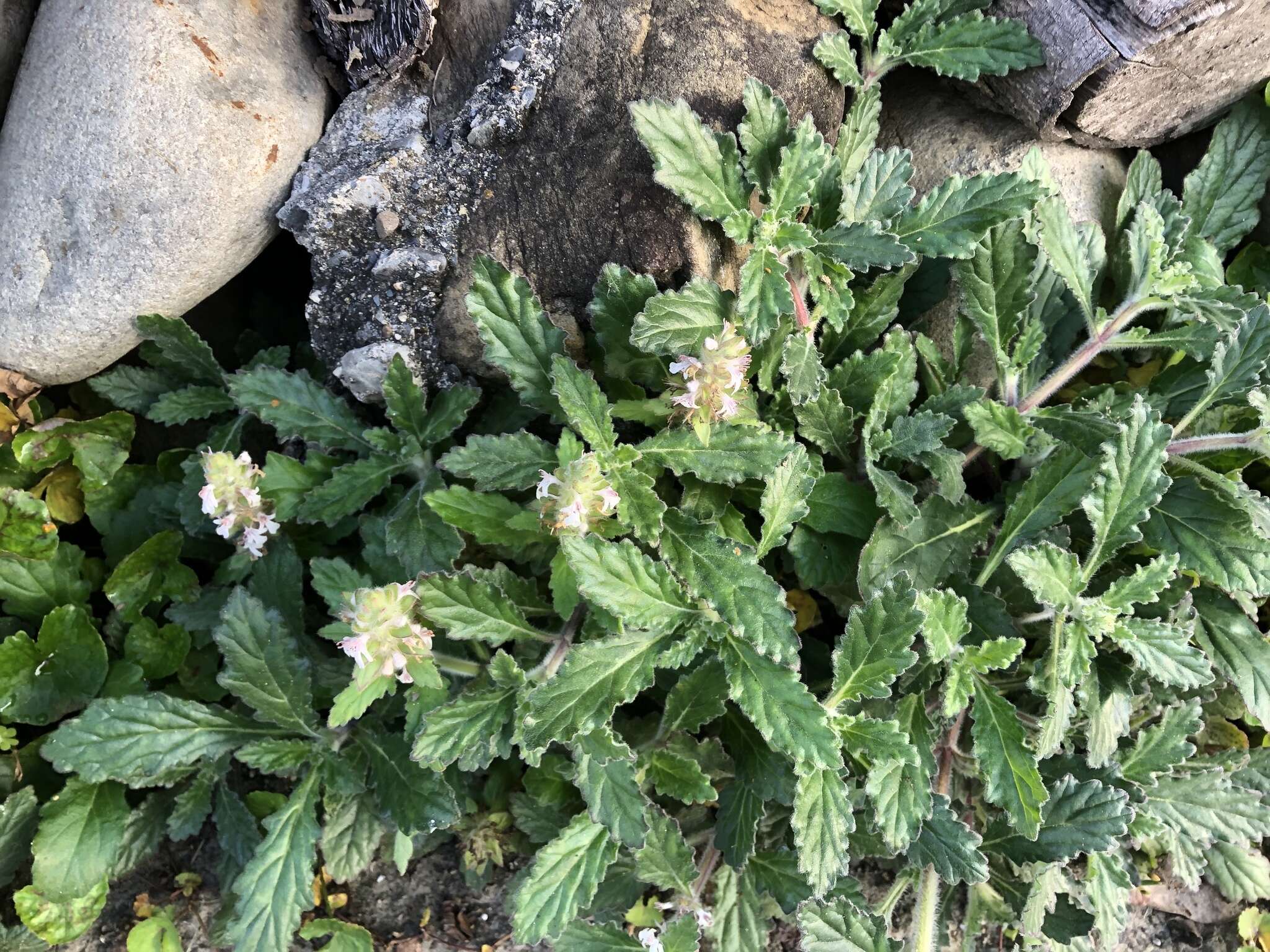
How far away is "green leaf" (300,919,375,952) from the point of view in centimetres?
234

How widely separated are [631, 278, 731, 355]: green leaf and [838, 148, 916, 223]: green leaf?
346 mm

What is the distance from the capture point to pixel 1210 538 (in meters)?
1.92

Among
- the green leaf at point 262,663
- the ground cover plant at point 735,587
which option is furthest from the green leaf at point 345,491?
the green leaf at point 262,663

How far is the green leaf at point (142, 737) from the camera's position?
2.00m

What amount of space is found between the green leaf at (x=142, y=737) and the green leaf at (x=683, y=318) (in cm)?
126

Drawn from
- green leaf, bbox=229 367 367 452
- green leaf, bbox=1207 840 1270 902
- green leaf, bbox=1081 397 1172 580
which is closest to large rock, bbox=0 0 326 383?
green leaf, bbox=229 367 367 452

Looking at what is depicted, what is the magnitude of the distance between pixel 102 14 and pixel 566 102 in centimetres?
109

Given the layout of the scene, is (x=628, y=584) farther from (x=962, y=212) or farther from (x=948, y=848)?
(x=962, y=212)

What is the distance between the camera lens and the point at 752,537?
2086mm

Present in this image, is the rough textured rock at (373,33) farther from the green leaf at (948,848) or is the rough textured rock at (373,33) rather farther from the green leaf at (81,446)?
the green leaf at (948,848)

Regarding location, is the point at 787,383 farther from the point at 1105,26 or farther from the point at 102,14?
the point at 102,14

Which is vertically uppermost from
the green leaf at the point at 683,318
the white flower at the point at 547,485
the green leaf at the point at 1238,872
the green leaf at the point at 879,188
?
the green leaf at the point at 879,188

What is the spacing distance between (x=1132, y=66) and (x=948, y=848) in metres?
1.66

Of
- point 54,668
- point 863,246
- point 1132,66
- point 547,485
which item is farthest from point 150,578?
point 1132,66
